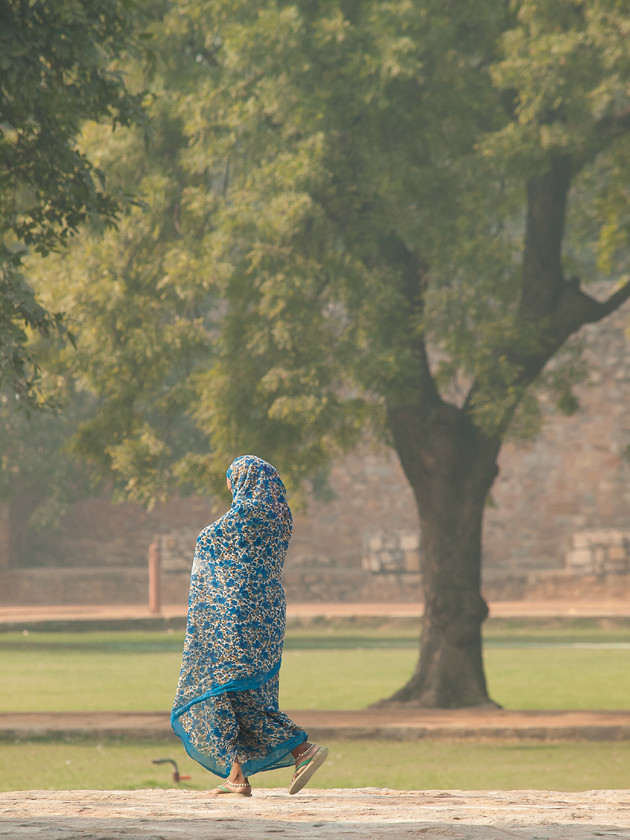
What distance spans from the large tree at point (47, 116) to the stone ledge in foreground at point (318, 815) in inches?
112

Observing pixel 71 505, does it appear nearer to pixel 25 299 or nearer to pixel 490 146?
pixel 490 146

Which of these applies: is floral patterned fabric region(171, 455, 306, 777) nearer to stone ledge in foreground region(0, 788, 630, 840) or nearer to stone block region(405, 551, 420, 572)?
stone ledge in foreground region(0, 788, 630, 840)

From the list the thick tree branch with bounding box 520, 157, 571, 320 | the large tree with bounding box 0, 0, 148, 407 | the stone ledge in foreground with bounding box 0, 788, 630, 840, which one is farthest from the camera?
the thick tree branch with bounding box 520, 157, 571, 320

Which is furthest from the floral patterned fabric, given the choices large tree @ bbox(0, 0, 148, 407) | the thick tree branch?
the thick tree branch

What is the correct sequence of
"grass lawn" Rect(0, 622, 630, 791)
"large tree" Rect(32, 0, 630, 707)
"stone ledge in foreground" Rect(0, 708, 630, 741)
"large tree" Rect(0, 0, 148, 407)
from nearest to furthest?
1. "large tree" Rect(0, 0, 148, 407)
2. "grass lawn" Rect(0, 622, 630, 791)
3. "stone ledge in foreground" Rect(0, 708, 630, 741)
4. "large tree" Rect(32, 0, 630, 707)

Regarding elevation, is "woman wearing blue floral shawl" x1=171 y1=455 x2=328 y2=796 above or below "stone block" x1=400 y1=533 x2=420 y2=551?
below

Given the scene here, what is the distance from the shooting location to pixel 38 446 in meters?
28.9

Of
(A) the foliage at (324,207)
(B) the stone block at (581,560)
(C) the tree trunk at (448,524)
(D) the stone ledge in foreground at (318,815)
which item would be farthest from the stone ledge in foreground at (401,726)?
(B) the stone block at (581,560)

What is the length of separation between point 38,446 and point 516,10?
1898 cm

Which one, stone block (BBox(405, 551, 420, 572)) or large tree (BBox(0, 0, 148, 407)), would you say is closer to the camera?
large tree (BBox(0, 0, 148, 407))

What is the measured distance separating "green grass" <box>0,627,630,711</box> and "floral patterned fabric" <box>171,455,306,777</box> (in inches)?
292

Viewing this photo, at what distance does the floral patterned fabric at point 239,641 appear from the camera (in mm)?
5902

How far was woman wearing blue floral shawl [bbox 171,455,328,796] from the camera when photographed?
19.4 feet

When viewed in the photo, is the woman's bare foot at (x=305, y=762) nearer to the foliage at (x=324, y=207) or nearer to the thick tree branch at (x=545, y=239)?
the foliage at (x=324, y=207)
